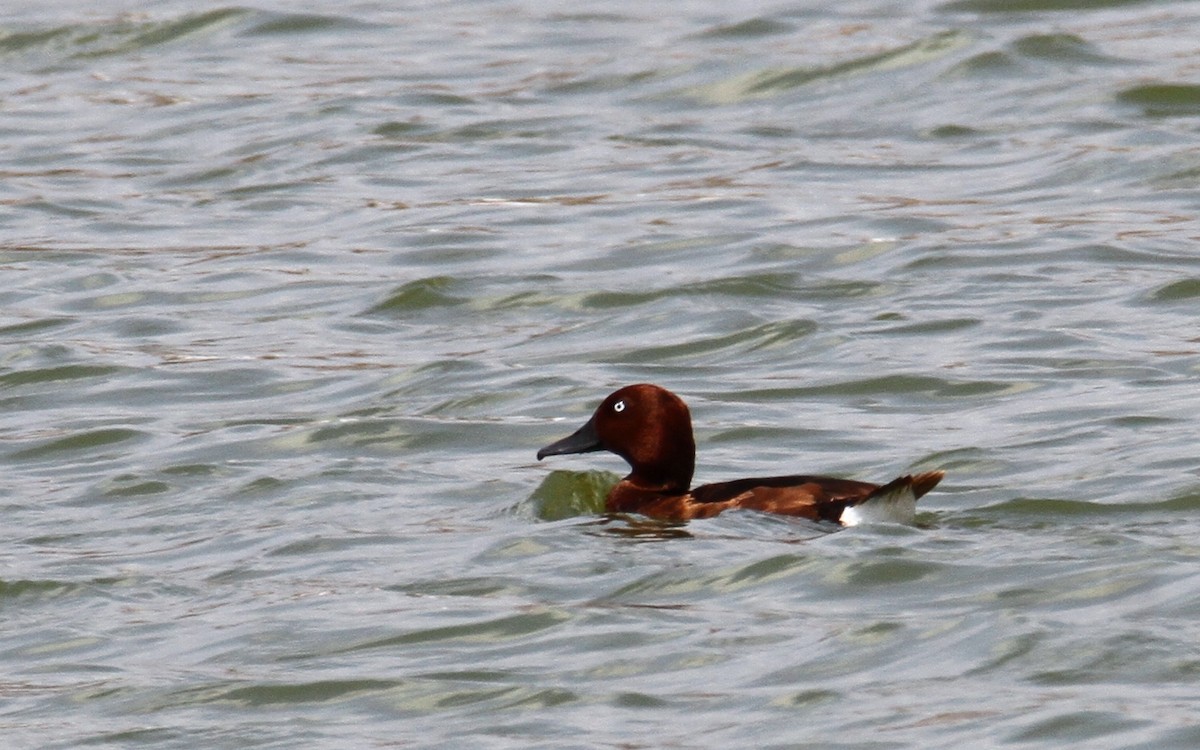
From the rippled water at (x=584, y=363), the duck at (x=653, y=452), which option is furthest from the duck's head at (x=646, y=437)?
the rippled water at (x=584, y=363)

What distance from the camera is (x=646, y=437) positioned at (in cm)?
1000

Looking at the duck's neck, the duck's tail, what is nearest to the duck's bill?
the duck's neck

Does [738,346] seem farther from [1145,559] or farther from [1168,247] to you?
[1145,559]

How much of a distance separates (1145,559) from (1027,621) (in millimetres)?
847

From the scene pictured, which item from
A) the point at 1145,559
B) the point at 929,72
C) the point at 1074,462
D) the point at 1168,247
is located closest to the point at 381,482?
the point at 1074,462

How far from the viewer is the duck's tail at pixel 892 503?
8812 mm

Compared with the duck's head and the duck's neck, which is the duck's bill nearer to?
the duck's head

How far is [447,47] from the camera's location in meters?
20.2

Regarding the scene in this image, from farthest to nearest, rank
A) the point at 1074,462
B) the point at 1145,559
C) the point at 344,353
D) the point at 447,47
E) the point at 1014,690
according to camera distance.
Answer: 1. the point at 447,47
2. the point at 344,353
3. the point at 1074,462
4. the point at 1145,559
5. the point at 1014,690

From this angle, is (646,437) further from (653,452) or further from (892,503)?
(892,503)

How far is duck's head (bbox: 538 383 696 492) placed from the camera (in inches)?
392

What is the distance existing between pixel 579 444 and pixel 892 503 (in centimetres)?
163

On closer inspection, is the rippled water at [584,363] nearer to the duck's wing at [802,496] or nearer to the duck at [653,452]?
the duck's wing at [802,496]

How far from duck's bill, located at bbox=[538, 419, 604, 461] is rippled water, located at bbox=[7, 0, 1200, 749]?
0.69 ft
